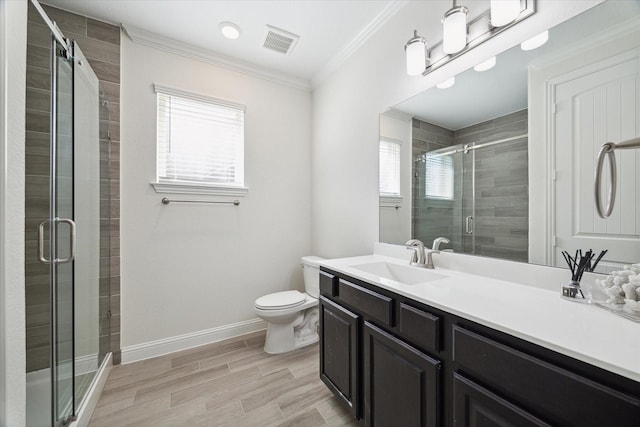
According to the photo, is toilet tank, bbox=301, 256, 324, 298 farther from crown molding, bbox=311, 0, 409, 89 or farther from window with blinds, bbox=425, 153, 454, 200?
crown molding, bbox=311, 0, 409, 89

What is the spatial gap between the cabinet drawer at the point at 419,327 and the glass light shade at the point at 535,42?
1257 mm

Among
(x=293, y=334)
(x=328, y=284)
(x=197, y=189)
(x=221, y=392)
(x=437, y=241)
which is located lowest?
(x=221, y=392)

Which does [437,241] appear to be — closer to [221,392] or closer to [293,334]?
[293,334]

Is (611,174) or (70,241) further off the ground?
(611,174)

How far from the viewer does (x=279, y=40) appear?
84.4 inches

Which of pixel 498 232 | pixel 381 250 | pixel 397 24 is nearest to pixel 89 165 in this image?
pixel 381 250

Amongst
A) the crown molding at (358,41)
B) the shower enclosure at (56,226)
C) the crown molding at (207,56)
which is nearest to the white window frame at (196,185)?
the crown molding at (207,56)

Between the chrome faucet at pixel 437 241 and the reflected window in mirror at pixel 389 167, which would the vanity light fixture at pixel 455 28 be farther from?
the chrome faucet at pixel 437 241

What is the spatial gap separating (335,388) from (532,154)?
1581 millimetres

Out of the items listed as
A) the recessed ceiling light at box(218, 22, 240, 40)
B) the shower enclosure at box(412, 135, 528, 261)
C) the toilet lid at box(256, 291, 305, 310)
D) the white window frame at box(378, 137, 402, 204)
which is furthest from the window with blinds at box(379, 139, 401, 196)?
the recessed ceiling light at box(218, 22, 240, 40)

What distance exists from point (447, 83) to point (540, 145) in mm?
648

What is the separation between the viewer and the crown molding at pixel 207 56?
2.07m

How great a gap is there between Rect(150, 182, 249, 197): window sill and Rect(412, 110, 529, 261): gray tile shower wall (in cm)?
171

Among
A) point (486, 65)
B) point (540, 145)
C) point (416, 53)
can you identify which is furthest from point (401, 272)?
point (416, 53)
